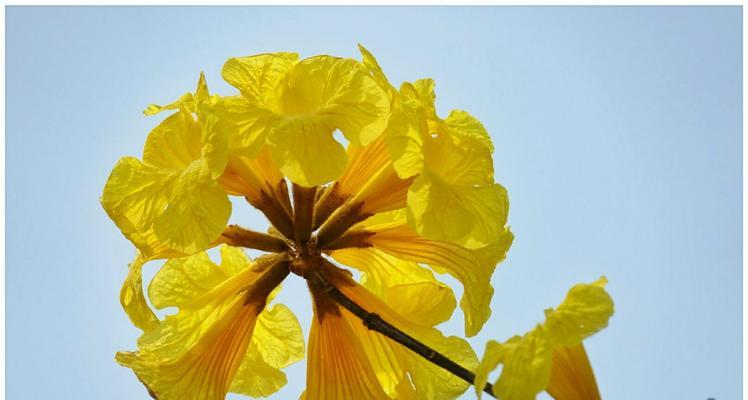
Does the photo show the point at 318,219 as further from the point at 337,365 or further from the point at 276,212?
the point at 337,365

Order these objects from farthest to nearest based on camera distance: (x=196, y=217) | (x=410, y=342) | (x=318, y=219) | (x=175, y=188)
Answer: (x=318, y=219), (x=175, y=188), (x=196, y=217), (x=410, y=342)

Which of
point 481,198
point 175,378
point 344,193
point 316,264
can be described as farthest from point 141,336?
point 481,198

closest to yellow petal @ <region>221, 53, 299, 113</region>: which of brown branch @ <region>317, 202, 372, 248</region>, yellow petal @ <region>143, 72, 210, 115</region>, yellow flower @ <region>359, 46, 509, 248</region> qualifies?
yellow petal @ <region>143, 72, 210, 115</region>

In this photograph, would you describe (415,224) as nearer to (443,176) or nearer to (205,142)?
(443,176)

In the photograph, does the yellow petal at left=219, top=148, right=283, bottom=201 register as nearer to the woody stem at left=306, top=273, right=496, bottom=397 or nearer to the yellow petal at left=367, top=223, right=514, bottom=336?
the yellow petal at left=367, top=223, right=514, bottom=336

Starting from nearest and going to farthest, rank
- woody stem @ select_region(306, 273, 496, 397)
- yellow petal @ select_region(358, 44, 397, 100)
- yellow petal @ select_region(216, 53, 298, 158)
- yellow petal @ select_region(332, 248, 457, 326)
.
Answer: woody stem @ select_region(306, 273, 496, 397)
yellow petal @ select_region(216, 53, 298, 158)
yellow petal @ select_region(358, 44, 397, 100)
yellow petal @ select_region(332, 248, 457, 326)

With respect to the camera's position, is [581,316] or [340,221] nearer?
[581,316]

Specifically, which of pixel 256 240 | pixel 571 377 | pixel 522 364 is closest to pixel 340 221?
pixel 256 240
